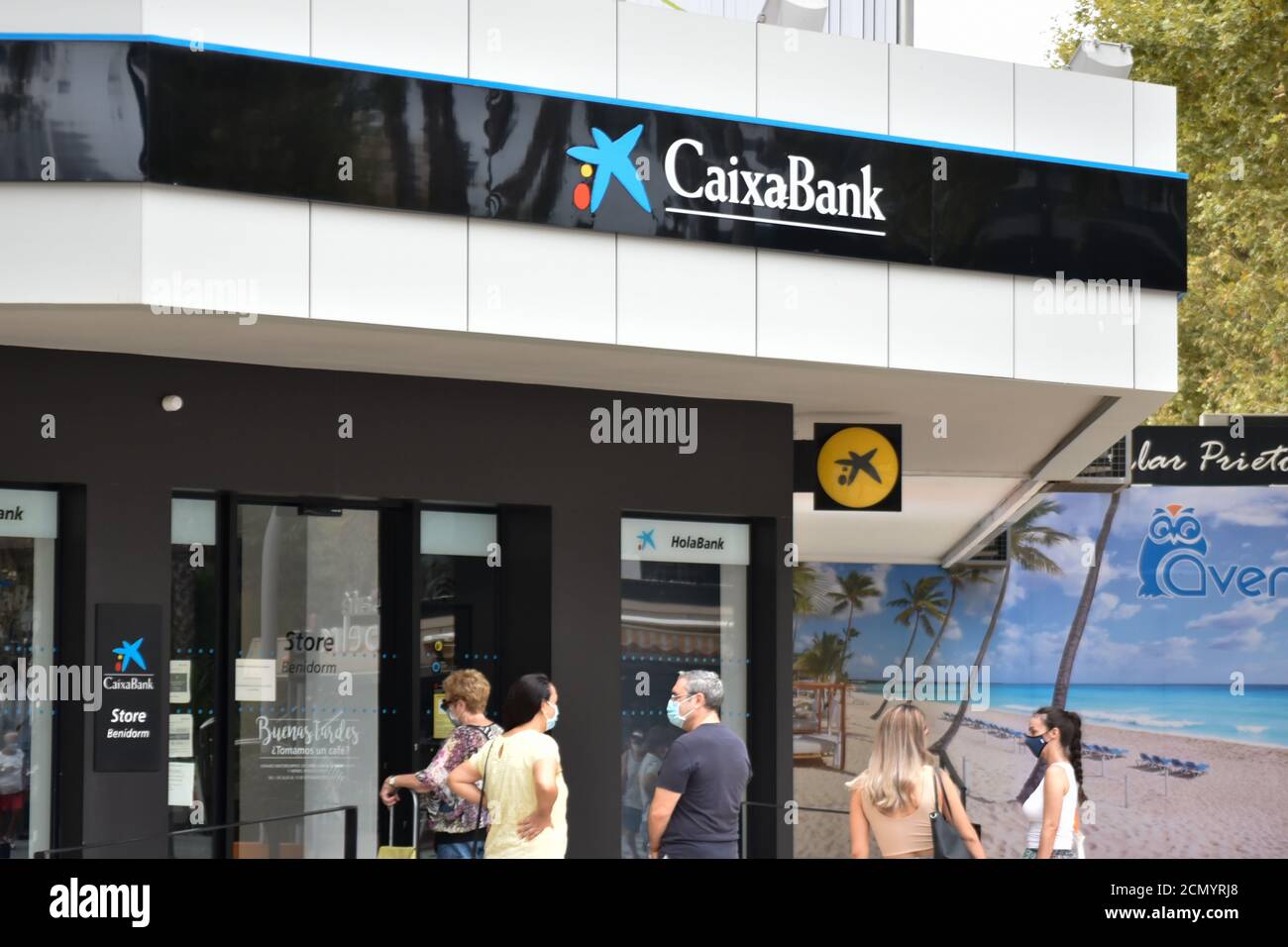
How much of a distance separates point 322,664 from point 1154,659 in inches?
546

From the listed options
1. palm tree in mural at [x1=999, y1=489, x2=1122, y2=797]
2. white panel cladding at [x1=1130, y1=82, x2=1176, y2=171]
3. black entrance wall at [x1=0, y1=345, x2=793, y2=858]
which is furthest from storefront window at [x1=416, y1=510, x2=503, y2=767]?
palm tree in mural at [x1=999, y1=489, x2=1122, y2=797]

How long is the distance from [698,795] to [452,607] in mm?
2728

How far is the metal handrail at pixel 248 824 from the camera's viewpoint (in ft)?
27.2

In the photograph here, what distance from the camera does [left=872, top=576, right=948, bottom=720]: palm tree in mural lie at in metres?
21.5

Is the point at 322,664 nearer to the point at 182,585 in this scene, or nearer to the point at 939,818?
the point at 182,585

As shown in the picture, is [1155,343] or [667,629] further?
[667,629]

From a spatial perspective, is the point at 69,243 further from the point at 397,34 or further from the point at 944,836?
the point at 944,836

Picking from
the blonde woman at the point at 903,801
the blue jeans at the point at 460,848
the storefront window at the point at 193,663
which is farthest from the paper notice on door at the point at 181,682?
the blonde woman at the point at 903,801

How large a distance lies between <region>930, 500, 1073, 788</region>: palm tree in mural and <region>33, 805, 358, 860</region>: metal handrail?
12828mm

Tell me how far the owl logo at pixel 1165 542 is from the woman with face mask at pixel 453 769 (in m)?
13.6

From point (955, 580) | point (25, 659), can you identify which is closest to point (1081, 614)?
point (955, 580)

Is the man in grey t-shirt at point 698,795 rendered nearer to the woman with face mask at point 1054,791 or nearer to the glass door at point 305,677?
the woman with face mask at point 1054,791

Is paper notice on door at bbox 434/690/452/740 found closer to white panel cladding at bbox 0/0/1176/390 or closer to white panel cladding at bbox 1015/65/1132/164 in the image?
white panel cladding at bbox 0/0/1176/390

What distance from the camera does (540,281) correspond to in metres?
8.80
